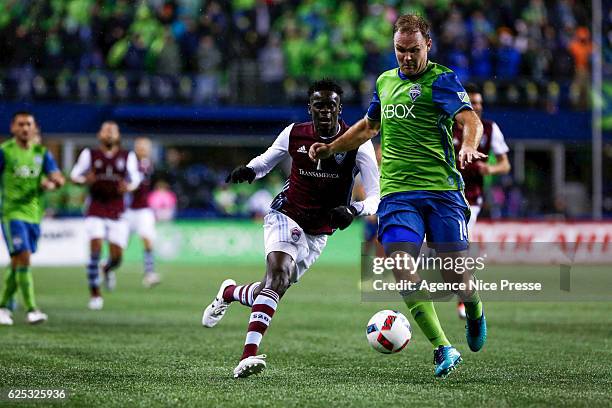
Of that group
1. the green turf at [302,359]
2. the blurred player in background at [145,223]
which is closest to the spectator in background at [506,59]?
the blurred player in background at [145,223]

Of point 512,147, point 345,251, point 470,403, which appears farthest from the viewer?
point 512,147

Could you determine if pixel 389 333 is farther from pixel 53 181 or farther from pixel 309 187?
pixel 53 181

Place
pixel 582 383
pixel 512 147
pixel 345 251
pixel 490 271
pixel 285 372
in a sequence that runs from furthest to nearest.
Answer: pixel 512 147 < pixel 345 251 < pixel 490 271 < pixel 285 372 < pixel 582 383

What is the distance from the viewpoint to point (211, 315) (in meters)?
9.34

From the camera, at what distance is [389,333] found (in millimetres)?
7777

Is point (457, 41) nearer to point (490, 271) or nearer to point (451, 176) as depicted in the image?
point (490, 271)

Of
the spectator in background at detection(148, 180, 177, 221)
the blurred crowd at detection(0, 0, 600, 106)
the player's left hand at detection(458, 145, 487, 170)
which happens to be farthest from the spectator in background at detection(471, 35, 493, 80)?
the player's left hand at detection(458, 145, 487, 170)

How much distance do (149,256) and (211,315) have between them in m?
10.0

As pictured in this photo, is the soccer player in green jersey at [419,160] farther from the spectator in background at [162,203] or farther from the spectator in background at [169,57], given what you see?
the spectator in background at [169,57]

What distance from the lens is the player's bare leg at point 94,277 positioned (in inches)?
581

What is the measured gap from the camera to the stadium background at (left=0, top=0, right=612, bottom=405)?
85.7 feet

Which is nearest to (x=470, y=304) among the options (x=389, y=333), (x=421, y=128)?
(x=389, y=333)

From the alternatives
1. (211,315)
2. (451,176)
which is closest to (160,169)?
(211,315)

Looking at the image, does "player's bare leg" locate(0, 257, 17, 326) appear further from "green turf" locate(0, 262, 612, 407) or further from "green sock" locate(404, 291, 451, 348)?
"green sock" locate(404, 291, 451, 348)
